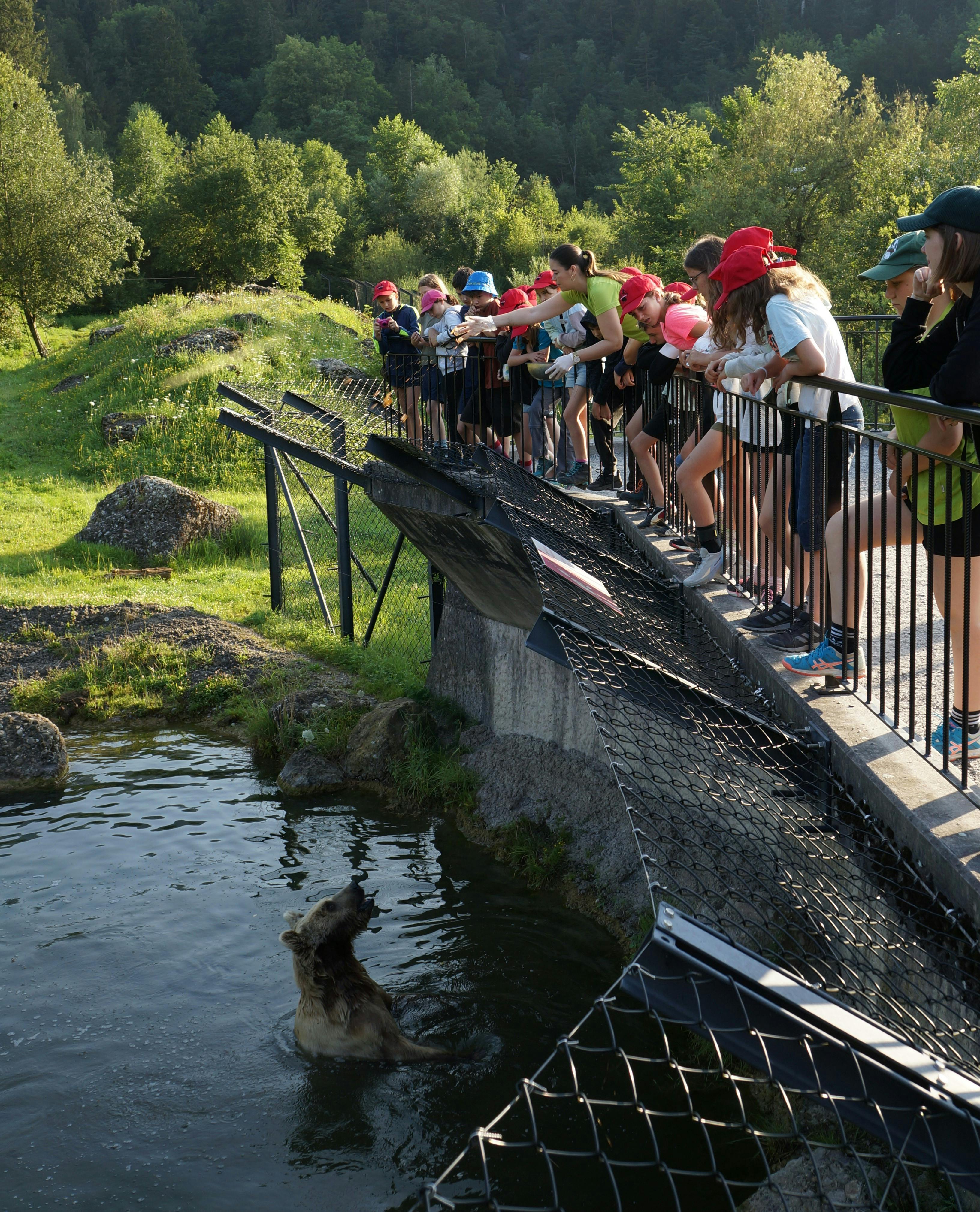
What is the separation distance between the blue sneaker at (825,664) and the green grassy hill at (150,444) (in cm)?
901

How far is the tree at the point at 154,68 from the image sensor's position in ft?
307

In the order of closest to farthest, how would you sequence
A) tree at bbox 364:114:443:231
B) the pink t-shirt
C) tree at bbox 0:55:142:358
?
the pink t-shirt → tree at bbox 0:55:142:358 → tree at bbox 364:114:443:231

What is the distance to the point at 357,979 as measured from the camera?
491 centimetres

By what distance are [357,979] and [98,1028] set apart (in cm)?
169

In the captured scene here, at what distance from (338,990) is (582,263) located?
556 centimetres

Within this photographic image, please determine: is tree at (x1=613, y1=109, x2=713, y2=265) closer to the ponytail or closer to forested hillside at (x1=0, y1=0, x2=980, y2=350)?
forested hillside at (x1=0, y1=0, x2=980, y2=350)

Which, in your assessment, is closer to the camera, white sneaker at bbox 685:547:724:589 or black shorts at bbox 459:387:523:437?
white sneaker at bbox 685:547:724:589

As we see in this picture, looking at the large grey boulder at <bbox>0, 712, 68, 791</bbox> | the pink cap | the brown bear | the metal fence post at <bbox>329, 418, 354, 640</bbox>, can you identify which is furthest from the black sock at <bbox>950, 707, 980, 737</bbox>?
the metal fence post at <bbox>329, 418, 354, 640</bbox>

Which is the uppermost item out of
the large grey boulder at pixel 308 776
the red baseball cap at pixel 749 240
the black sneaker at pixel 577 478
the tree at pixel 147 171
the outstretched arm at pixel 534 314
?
the tree at pixel 147 171

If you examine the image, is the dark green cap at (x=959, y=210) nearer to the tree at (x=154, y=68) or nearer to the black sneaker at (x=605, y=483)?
the black sneaker at (x=605, y=483)

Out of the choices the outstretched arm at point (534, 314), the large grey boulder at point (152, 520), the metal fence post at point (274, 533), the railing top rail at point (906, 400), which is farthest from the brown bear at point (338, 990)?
the large grey boulder at point (152, 520)

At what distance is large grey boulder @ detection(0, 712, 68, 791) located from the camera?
9367 mm

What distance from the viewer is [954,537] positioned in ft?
12.6

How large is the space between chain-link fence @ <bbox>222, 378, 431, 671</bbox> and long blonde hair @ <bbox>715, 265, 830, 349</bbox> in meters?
5.42
